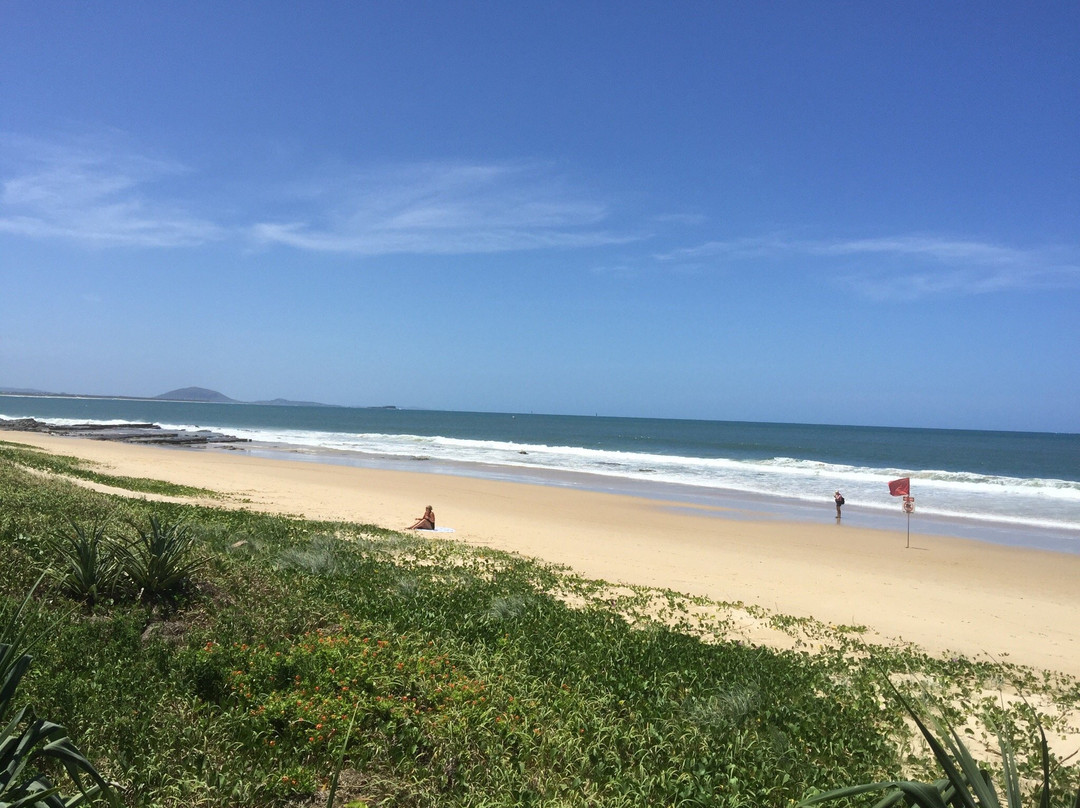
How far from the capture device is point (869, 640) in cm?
978

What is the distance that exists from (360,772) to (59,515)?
7.30m

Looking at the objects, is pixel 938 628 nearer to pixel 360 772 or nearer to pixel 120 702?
pixel 360 772

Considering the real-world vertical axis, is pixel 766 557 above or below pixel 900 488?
below

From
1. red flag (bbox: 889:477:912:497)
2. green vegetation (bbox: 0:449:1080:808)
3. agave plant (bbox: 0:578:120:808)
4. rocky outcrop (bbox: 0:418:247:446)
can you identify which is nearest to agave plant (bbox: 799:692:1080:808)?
green vegetation (bbox: 0:449:1080:808)

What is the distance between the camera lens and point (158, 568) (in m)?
7.20

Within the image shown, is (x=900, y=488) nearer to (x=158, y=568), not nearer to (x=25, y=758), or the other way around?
(x=158, y=568)

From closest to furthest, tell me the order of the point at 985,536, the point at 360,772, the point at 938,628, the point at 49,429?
1. the point at 360,772
2. the point at 938,628
3. the point at 985,536
4. the point at 49,429

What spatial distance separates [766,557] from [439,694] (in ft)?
41.5

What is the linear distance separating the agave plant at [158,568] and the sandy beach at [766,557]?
7.39 metres

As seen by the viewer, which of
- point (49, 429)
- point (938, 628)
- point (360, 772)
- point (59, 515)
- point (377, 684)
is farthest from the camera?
point (49, 429)

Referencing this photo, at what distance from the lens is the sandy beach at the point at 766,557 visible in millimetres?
11391

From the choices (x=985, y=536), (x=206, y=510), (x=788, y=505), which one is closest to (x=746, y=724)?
(x=206, y=510)

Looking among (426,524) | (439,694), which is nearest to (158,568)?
(439,694)

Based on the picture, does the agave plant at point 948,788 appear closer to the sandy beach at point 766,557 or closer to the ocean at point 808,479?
the sandy beach at point 766,557
